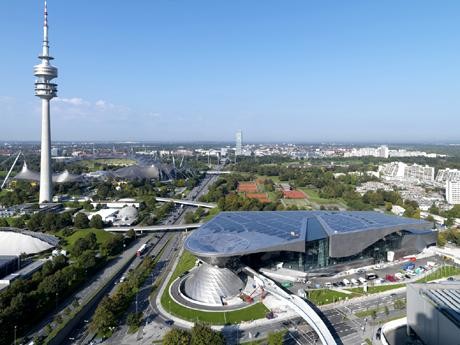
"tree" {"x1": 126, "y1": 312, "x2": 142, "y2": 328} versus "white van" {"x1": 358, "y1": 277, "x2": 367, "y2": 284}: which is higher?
"white van" {"x1": 358, "y1": 277, "x2": 367, "y2": 284}

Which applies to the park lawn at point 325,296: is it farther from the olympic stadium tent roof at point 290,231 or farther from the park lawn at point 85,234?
the park lawn at point 85,234

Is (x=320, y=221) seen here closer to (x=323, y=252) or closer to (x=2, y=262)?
(x=323, y=252)

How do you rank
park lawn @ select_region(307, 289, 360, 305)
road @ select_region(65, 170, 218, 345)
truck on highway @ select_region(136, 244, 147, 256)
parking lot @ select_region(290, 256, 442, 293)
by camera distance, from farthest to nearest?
truck on highway @ select_region(136, 244, 147, 256) → parking lot @ select_region(290, 256, 442, 293) → park lawn @ select_region(307, 289, 360, 305) → road @ select_region(65, 170, 218, 345)

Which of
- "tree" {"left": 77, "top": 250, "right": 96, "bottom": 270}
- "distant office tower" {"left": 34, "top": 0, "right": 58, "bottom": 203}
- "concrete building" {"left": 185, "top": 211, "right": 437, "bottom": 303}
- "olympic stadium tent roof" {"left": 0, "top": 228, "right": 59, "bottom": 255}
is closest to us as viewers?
"concrete building" {"left": 185, "top": 211, "right": 437, "bottom": 303}

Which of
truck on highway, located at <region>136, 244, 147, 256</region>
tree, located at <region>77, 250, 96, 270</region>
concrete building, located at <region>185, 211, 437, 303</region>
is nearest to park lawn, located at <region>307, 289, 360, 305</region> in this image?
concrete building, located at <region>185, 211, 437, 303</region>

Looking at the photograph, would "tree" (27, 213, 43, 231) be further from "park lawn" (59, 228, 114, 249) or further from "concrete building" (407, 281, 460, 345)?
"concrete building" (407, 281, 460, 345)

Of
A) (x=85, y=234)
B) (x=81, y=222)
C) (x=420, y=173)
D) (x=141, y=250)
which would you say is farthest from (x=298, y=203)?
(x=420, y=173)

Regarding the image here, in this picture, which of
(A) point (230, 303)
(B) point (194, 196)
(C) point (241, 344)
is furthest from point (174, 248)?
(B) point (194, 196)
